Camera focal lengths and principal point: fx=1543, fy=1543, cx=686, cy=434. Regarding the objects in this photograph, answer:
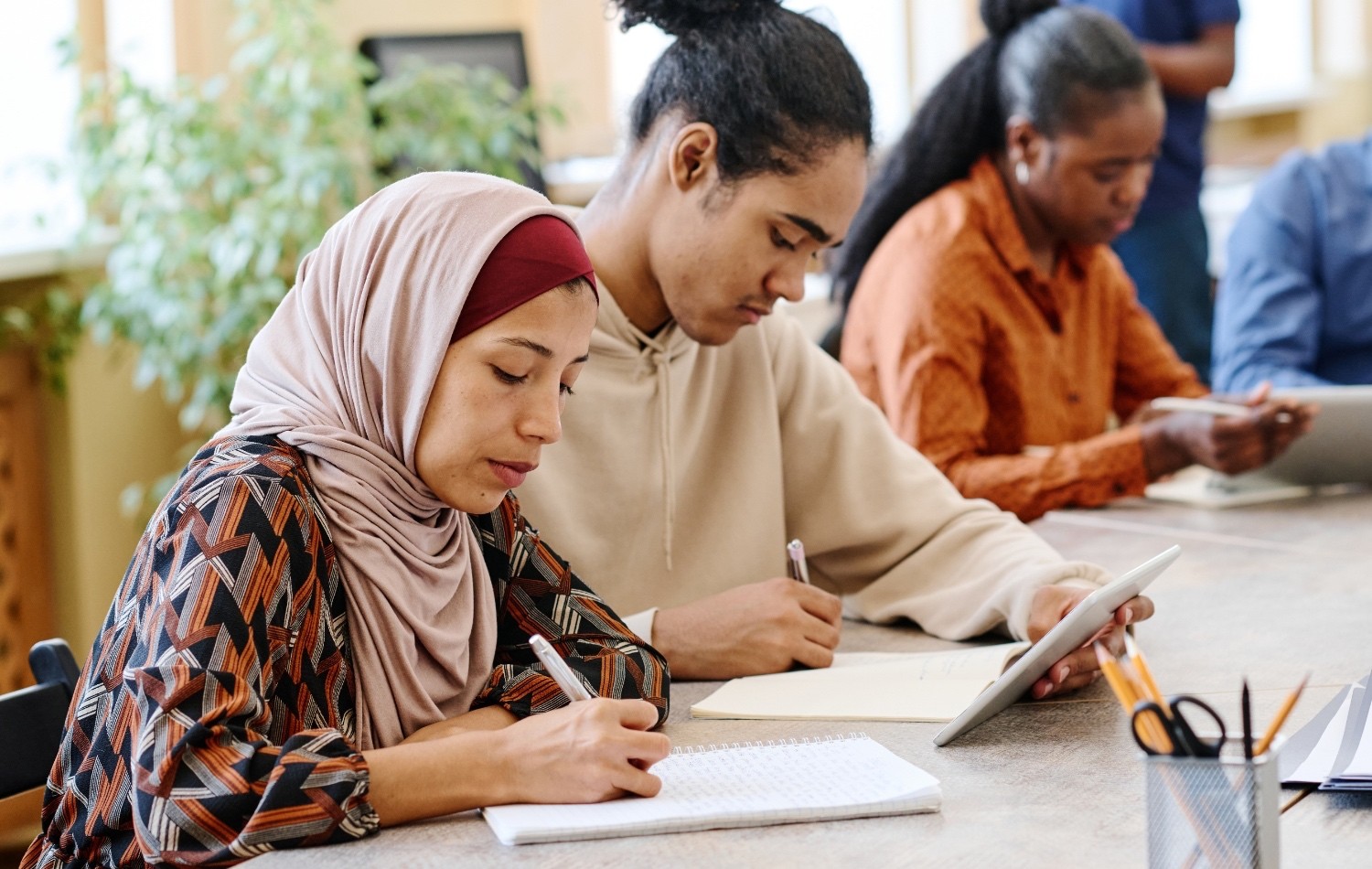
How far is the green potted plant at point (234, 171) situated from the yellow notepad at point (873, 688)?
1848 mm

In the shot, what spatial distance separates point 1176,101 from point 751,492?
219cm

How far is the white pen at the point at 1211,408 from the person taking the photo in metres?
2.26

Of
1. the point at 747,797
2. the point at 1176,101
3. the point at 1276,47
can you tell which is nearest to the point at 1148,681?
the point at 747,797

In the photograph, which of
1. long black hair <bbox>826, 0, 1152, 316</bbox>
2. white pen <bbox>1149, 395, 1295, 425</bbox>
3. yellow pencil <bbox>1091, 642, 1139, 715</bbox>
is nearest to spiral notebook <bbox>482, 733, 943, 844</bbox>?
yellow pencil <bbox>1091, 642, 1139, 715</bbox>

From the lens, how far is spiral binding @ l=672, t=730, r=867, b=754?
1.27m

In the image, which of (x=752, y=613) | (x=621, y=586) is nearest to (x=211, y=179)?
(x=621, y=586)

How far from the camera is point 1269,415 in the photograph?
226cm

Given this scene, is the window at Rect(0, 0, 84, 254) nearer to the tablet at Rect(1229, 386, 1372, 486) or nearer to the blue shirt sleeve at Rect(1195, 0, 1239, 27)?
the tablet at Rect(1229, 386, 1372, 486)

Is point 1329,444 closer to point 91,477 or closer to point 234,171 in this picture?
point 234,171

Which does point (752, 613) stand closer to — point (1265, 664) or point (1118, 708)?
point (1118, 708)

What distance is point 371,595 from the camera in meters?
1.25

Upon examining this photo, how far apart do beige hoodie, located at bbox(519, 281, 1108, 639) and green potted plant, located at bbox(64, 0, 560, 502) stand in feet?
4.83

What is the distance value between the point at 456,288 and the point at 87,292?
223cm

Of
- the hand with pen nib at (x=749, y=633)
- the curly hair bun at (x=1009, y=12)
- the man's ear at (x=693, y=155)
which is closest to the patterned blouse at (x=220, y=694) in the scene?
the hand with pen nib at (x=749, y=633)
